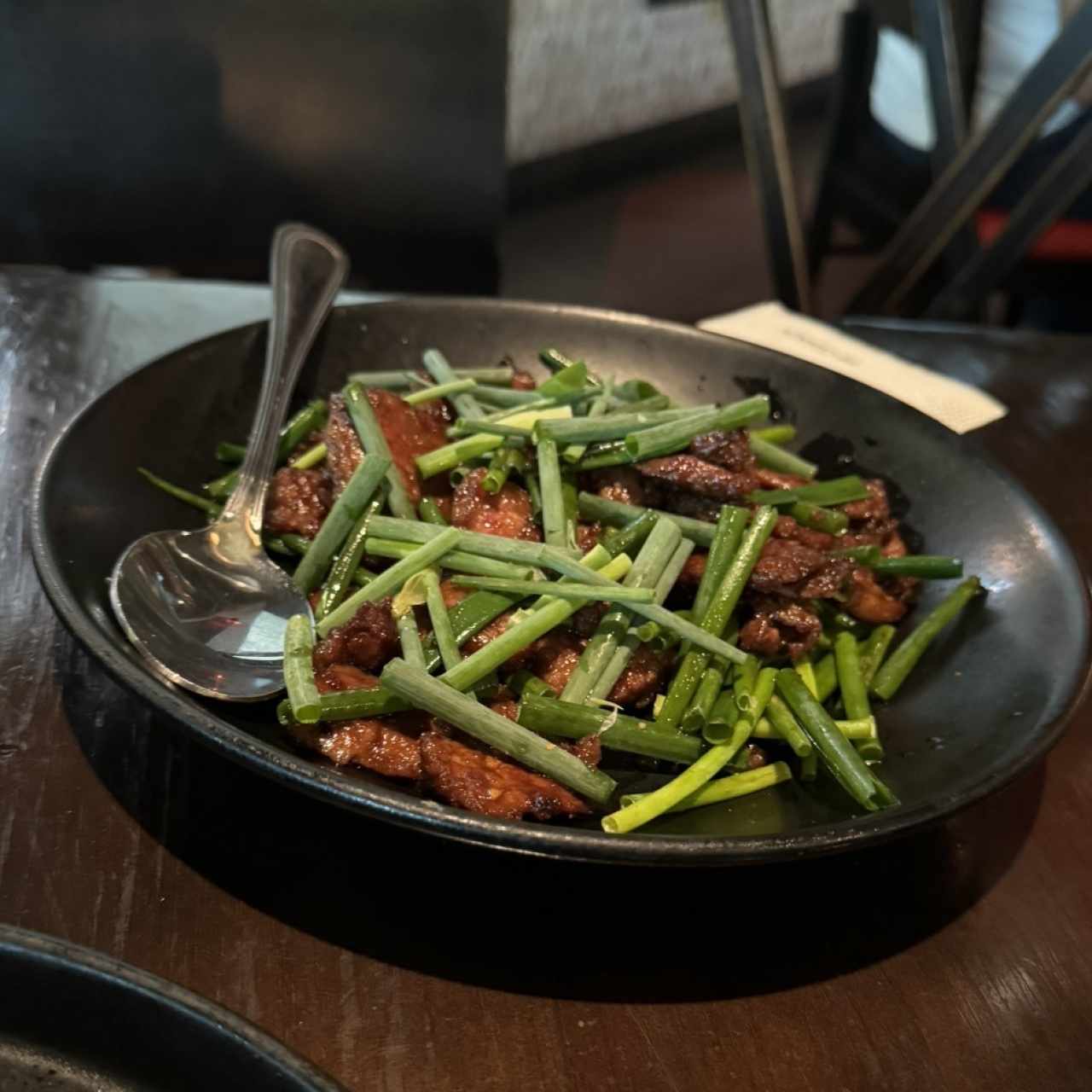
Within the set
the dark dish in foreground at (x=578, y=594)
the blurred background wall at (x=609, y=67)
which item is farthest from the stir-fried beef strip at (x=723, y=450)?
the blurred background wall at (x=609, y=67)

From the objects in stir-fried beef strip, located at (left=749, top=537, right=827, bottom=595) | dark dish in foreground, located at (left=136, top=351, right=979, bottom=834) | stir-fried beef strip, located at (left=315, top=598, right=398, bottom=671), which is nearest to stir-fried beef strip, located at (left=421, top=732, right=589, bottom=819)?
dark dish in foreground, located at (left=136, top=351, right=979, bottom=834)

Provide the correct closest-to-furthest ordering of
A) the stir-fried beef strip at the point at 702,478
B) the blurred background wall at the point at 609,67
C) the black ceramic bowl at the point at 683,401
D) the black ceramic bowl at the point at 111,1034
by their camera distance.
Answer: the black ceramic bowl at the point at 111,1034 < the black ceramic bowl at the point at 683,401 < the stir-fried beef strip at the point at 702,478 < the blurred background wall at the point at 609,67

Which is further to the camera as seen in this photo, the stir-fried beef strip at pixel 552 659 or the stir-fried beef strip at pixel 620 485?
the stir-fried beef strip at pixel 620 485

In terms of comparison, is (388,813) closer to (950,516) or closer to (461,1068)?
(461,1068)

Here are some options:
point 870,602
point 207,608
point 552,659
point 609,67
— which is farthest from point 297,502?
point 609,67

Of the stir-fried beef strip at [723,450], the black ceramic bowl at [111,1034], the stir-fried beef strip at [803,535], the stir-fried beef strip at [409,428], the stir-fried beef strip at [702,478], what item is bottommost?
the black ceramic bowl at [111,1034]

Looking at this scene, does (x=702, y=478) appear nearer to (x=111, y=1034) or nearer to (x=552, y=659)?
(x=552, y=659)

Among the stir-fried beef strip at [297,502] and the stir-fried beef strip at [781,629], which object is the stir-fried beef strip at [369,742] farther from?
the stir-fried beef strip at [781,629]

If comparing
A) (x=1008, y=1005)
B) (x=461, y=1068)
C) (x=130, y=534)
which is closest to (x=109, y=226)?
(x=130, y=534)
